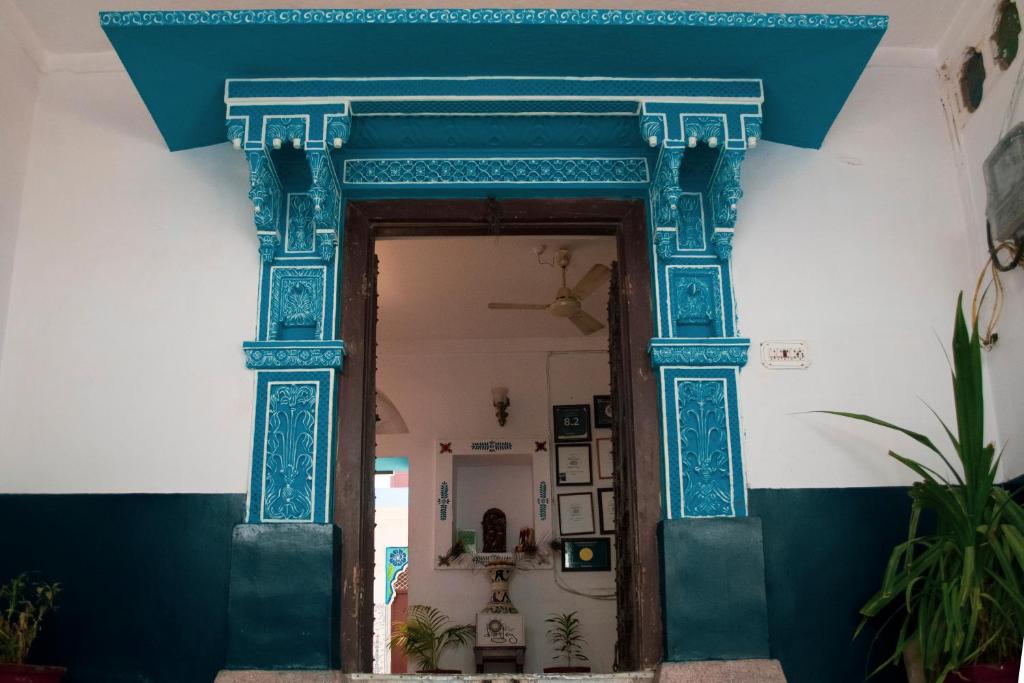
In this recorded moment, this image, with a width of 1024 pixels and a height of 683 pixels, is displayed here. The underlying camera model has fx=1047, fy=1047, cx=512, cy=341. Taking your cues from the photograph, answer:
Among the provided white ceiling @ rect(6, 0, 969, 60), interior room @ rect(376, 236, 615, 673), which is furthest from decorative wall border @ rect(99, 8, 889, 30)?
interior room @ rect(376, 236, 615, 673)

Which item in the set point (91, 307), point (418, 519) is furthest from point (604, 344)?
point (91, 307)

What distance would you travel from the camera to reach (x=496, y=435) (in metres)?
7.72

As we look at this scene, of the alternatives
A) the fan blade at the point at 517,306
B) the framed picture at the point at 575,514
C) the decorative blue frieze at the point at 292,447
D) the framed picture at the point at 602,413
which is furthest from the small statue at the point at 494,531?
the decorative blue frieze at the point at 292,447

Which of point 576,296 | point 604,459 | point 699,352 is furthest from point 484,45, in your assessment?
point 604,459

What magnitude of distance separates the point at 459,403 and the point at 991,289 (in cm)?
469

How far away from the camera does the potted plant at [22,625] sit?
122 inches

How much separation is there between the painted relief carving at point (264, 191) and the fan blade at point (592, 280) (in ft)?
7.17

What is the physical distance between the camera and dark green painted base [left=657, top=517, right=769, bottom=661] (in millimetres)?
3338

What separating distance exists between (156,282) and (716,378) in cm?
205

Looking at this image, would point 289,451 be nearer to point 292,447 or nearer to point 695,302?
point 292,447

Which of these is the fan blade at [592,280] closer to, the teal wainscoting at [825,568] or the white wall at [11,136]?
the teal wainscoting at [825,568]

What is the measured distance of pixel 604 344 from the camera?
7.83 metres

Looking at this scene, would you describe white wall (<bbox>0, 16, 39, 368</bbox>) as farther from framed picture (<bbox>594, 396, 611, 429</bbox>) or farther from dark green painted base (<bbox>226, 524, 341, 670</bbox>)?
framed picture (<bbox>594, 396, 611, 429</bbox>)

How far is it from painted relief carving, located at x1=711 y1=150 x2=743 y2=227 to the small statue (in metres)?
4.27
